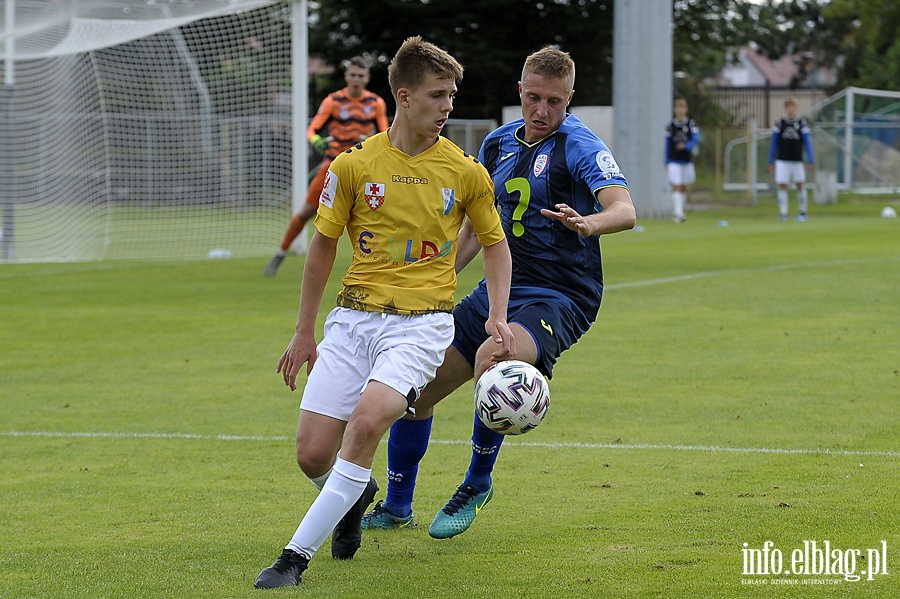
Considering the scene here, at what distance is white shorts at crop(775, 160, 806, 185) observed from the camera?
87.4 ft

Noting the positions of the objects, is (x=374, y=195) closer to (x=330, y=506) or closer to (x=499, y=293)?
(x=499, y=293)

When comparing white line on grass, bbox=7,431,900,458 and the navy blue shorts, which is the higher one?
the navy blue shorts

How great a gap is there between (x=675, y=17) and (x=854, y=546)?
36.5 m

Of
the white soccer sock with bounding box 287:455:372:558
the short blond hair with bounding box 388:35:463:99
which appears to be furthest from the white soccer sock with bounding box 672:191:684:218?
the white soccer sock with bounding box 287:455:372:558

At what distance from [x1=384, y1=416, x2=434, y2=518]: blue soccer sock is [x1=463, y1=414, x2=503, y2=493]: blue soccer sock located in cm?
21

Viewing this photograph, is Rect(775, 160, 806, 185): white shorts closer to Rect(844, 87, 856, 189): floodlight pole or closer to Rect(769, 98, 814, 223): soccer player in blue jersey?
Rect(769, 98, 814, 223): soccer player in blue jersey

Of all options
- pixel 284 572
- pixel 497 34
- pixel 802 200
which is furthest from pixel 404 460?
pixel 497 34

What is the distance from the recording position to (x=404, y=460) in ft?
17.4

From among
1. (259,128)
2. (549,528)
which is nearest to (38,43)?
(259,128)

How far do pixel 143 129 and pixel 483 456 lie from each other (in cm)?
2077

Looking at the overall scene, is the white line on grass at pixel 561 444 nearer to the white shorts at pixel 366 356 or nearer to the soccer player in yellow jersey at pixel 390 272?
the soccer player in yellow jersey at pixel 390 272

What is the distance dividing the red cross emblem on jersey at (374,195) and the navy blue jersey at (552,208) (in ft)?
3.28

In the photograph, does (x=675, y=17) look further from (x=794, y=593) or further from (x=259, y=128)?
(x=794, y=593)

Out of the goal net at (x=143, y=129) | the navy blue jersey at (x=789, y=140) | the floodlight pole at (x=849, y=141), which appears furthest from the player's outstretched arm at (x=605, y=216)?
the floodlight pole at (x=849, y=141)
